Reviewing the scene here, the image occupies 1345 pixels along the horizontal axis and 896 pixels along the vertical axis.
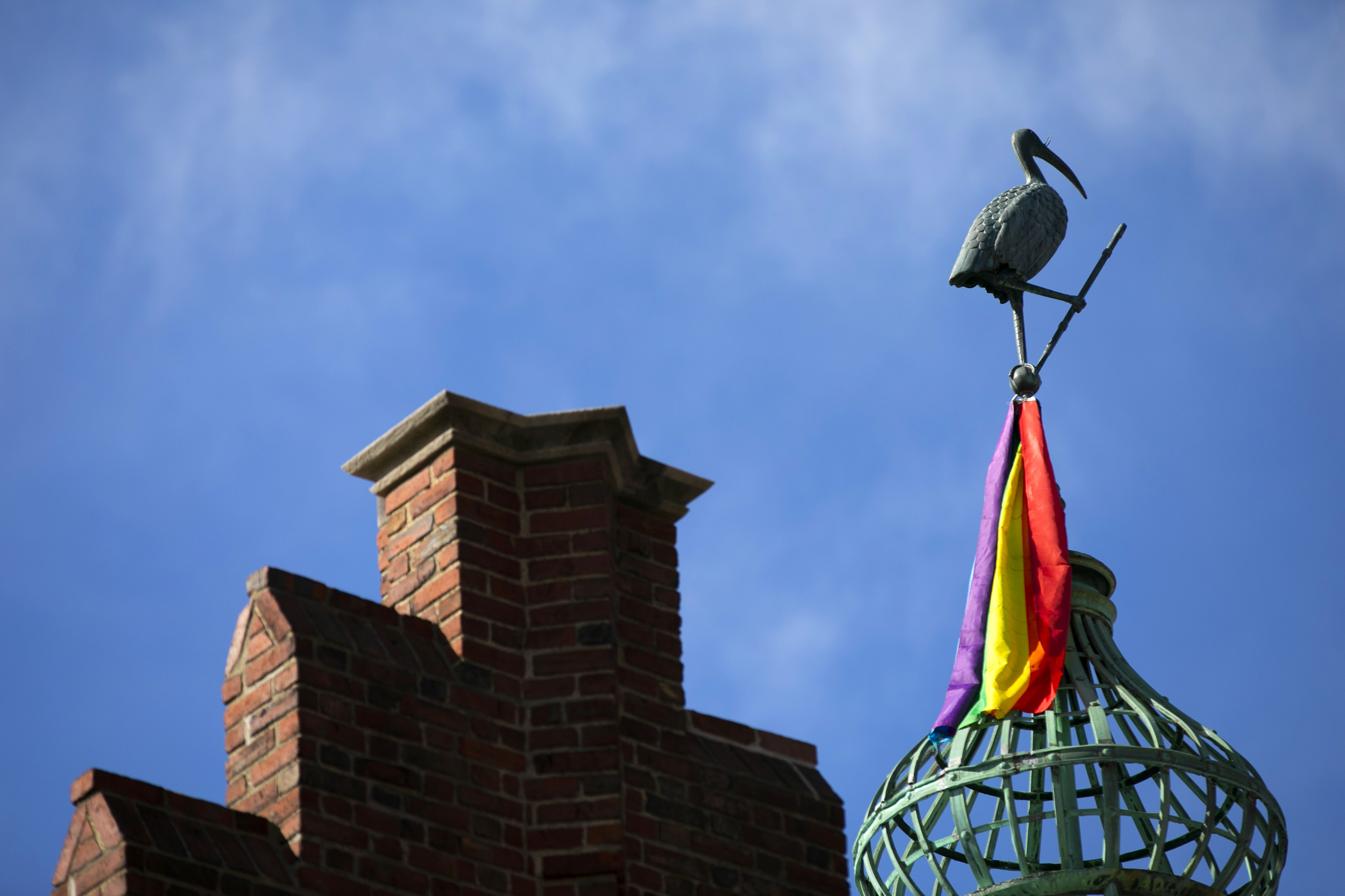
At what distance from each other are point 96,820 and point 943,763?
2531mm

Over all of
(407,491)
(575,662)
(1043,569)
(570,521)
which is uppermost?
(407,491)

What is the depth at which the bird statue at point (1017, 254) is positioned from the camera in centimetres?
643

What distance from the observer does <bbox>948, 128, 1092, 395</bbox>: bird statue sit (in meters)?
6.43

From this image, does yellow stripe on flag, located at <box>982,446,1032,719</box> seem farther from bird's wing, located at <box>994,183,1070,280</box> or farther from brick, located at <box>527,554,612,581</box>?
brick, located at <box>527,554,612,581</box>

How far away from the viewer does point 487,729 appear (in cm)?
577

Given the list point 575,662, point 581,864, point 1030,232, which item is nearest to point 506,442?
point 575,662

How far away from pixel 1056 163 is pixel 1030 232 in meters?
1.11

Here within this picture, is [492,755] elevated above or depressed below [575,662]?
below

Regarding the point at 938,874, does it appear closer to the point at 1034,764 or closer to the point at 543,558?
the point at 1034,764

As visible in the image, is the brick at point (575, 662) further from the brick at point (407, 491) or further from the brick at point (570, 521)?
the brick at point (407, 491)

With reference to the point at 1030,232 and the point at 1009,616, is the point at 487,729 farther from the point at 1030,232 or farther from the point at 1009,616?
the point at 1030,232

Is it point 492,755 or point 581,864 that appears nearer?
point 581,864

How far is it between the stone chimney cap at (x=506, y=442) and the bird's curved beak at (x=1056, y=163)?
2176 mm

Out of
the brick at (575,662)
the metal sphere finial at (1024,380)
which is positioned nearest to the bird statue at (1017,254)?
the metal sphere finial at (1024,380)
